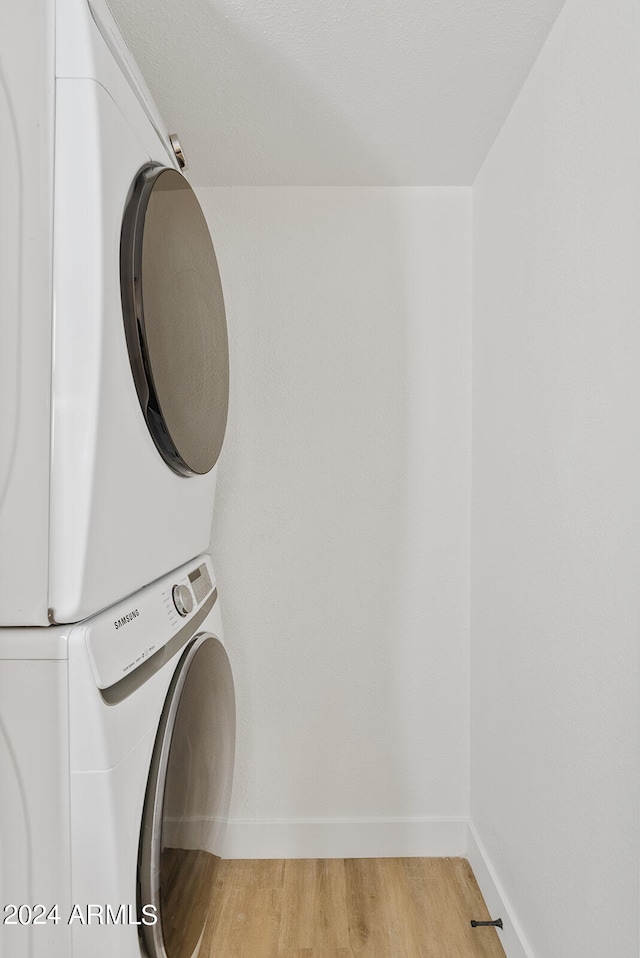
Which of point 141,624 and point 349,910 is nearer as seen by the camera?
point 141,624

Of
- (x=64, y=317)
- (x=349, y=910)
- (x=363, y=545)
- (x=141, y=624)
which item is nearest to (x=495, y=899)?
(x=349, y=910)

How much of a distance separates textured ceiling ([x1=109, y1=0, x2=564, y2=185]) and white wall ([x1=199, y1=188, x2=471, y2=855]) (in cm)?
31

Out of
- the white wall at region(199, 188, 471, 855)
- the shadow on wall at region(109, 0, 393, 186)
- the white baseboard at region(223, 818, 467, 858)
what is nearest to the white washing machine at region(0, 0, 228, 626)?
the shadow on wall at region(109, 0, 393, 186)

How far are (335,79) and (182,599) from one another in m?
1.22

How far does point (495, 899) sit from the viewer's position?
6.00ft

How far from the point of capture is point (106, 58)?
3.22 feet

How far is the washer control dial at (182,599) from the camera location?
1.27 meters

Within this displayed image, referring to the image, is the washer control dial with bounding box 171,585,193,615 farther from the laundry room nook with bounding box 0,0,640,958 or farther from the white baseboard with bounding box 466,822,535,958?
the white baseboard with bounding box 466,822,535,958

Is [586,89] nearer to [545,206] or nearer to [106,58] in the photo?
[545,206]

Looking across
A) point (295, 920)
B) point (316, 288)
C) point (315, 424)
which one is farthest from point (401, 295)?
point (295, 920)

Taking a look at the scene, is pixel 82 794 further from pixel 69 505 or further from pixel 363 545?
pixel 363 545

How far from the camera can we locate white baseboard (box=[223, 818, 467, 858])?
2.21 metres

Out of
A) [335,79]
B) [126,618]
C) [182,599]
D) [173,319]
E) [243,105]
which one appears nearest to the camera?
[126,618]

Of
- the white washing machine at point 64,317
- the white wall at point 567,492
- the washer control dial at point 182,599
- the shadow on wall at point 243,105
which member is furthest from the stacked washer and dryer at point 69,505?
the white wall at point 567,492
